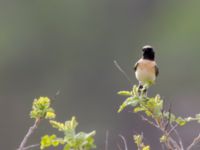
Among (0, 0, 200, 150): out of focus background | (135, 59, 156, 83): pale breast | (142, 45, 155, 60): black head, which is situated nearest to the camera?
(135, 59, 156, 83): pale breast

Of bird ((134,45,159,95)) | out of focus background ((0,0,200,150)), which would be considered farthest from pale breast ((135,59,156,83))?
out of focus background ((0,0,200,150))

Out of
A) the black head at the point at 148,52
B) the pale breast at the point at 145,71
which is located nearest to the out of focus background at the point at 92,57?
the black head at the point at 148,52

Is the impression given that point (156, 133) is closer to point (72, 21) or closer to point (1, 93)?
point (1, 93)

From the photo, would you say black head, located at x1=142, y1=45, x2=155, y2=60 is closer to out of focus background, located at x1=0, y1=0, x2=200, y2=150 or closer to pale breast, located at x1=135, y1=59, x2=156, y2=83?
pale breast, located at x1=135, y1=59, x2=156, y2=83

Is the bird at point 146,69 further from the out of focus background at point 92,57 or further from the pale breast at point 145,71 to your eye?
the out of focus background at point 92,57

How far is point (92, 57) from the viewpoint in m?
38.0

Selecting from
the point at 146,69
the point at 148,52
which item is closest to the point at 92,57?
the point at 148,52

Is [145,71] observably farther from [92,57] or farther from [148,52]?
[92,57]

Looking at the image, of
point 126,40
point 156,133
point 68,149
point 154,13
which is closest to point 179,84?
point 156,133

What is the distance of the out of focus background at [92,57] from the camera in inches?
1304

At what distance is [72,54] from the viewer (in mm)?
38906

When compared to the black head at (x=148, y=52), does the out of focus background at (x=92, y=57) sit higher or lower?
higher

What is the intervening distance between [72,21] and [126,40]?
216 centimetres

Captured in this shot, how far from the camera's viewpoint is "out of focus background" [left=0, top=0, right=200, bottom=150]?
33.1 metres
